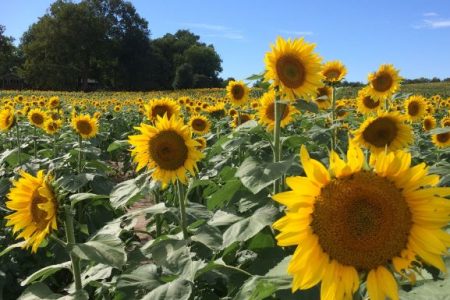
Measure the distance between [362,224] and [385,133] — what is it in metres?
2.57

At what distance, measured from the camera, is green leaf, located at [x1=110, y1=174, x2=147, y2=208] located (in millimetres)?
2808

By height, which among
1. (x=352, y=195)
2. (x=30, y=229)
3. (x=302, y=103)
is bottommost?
(x=30, y=229)

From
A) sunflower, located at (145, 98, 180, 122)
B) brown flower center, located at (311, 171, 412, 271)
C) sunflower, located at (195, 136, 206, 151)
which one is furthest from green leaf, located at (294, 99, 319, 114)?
sunflower, located at (195, 136, 206, 151)

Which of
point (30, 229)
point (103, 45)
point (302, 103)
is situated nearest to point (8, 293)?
point (30, 229)

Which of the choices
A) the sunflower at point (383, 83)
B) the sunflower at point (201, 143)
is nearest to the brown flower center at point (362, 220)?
the sunflower at point (201, 143)

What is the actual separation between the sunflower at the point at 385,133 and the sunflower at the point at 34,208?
88.3 inches

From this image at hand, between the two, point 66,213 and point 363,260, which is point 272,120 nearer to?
point 66,213

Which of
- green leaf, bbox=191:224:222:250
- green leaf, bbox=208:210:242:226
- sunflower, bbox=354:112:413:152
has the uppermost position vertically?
sunflower, bbox=354:112:413:152

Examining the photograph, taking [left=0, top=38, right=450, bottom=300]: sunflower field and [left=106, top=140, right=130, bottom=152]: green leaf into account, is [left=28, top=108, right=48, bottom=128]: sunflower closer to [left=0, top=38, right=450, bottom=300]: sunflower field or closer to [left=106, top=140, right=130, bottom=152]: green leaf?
[left=0, top=38, right=450, bottom=300]: sunflower field

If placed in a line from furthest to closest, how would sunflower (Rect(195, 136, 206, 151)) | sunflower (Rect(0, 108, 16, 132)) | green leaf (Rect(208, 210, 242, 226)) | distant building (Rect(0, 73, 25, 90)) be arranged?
distant building (Rect(0, 73, 25, 90)) → sunflower (Rect(0, 108, 16, 132)) → sunflower (Rect(195, 136, 206, 151)) → green leaf (Rect(208, 210, 242, 226))

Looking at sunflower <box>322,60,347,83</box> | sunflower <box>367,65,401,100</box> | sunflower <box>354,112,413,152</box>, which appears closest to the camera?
sunflower <box>354,112,413,152</box>

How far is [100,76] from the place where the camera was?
2714 inches

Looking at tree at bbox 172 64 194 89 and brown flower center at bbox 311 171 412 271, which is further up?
tree at bbox 172 64 194 89

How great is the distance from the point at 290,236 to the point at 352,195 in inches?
8.2
